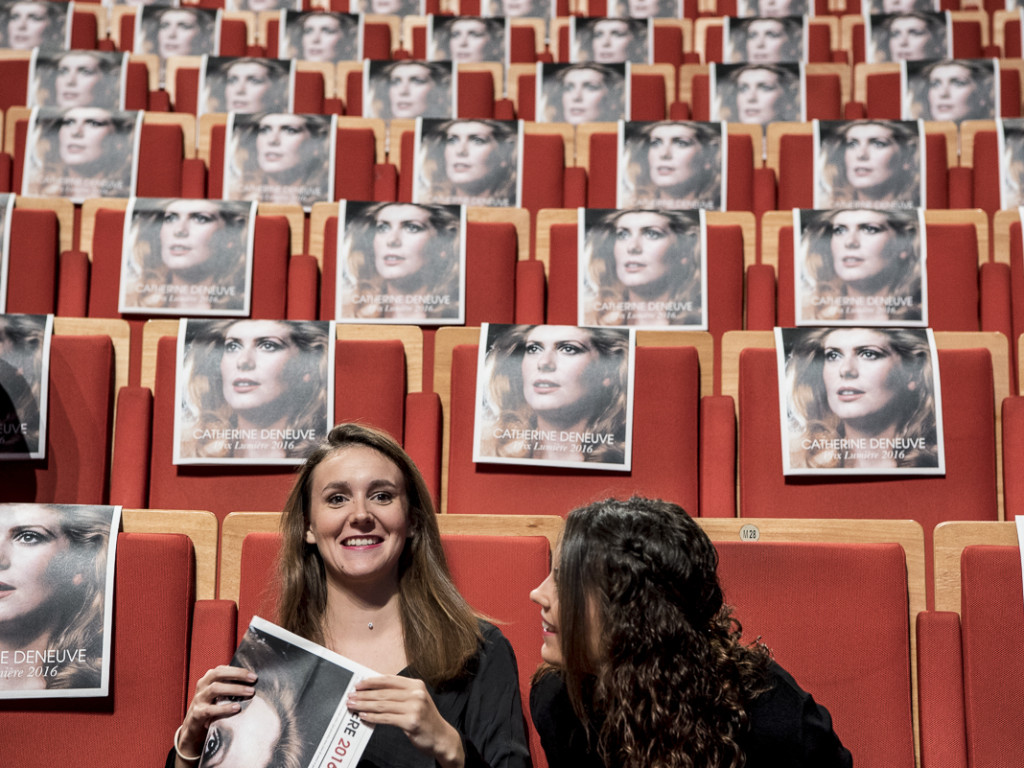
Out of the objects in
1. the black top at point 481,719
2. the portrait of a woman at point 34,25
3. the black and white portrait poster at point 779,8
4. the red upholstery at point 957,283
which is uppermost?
the black and white portrait poster at point 779,8

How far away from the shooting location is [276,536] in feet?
1.23

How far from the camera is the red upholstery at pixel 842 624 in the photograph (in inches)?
13.6

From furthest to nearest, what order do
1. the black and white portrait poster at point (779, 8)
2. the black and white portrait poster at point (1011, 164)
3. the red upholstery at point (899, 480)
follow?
the black and white portrait poster at point (779, 8), the black and white portrait poster at point (1011, 164), the red upholstery at point (899, 480)

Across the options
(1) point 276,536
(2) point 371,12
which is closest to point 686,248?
(1) point 276,536

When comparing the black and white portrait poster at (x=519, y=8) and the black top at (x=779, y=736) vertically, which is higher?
the black and white portrait poster at (x=519, y=8)

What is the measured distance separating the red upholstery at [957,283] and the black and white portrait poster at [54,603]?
373 mm

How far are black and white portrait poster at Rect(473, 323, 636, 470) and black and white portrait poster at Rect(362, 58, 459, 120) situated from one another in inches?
17.8

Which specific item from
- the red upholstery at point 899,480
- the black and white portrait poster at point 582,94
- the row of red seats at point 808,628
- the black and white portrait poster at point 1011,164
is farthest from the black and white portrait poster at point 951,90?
the row of red seats at point 808,628

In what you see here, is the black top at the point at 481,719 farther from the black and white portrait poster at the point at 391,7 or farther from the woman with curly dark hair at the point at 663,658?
the black and white portrait poster at the point at 391,7

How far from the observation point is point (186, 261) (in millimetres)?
578

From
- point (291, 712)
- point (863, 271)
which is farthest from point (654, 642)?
point (863, 271)

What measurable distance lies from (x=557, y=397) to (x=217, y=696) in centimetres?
20

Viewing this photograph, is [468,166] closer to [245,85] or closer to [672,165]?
[672,165]

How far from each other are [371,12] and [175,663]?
33.9 inches
